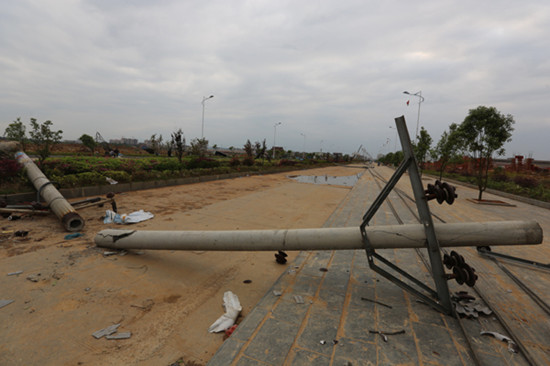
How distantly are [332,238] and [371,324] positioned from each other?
1.33 metres

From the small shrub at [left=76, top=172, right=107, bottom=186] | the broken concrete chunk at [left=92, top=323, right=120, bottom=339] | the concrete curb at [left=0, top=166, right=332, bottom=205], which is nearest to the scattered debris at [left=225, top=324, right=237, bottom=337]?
the broken concrete chunk at [left=92, top=323, right=120, bottom=339]

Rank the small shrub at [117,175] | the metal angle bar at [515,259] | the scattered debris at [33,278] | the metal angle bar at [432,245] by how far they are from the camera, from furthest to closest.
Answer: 1. the small shrub at [117,175]
2. the metal angle bar at [515,259]
3. the scattered debris at [33,278]
4. the metal angle bar at [432,245]

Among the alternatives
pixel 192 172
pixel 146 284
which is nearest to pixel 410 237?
pixel 146 284

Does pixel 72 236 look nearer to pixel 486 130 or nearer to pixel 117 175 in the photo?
pixel 117 175

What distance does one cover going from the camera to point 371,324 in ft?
10.3

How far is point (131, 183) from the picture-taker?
13.1m

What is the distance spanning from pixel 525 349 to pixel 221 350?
3638mm

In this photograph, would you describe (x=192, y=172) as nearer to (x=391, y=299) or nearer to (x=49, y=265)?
(x=49, y=265)

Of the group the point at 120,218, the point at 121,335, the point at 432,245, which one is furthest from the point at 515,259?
the point at 120,218

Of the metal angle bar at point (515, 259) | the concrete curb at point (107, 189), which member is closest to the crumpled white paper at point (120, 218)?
the concrete curb at point (107, 189)

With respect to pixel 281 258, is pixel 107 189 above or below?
above

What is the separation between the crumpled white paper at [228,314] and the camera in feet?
10.3

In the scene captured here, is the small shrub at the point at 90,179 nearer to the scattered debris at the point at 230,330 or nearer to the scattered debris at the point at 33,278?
the scattered debris at the point at 33,278

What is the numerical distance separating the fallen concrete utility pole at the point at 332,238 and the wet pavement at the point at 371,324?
0.84 m
